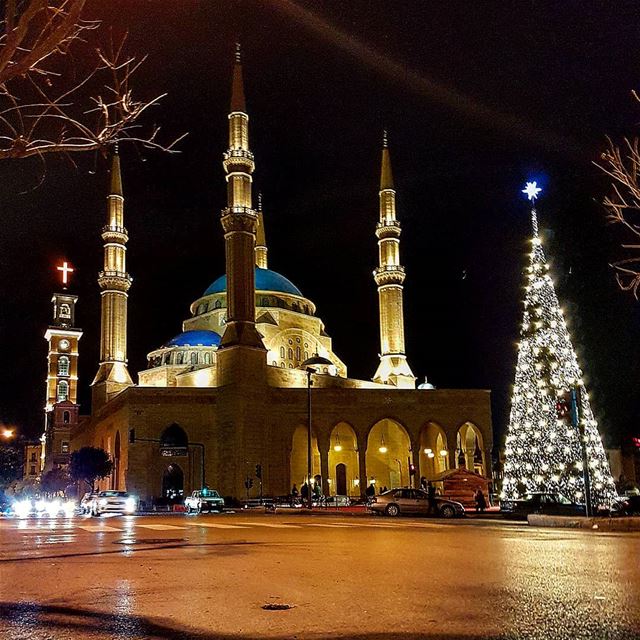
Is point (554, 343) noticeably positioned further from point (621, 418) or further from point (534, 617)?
point (621, 418)

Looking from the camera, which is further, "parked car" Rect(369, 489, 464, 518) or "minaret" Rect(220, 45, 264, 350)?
"minaret" Rect(220, 45, 264, 350)

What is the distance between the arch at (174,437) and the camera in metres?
51.2

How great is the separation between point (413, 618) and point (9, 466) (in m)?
66.7

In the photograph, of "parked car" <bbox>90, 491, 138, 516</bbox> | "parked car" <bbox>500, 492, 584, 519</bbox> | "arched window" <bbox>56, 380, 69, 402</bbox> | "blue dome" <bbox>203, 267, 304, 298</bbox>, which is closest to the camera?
"parked car" <bbox>500, 492, 584, 519</bbox>

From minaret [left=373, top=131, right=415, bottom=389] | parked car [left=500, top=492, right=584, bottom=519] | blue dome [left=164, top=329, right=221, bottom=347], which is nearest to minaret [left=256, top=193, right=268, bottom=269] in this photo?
blue dome [left=164, top=329, right=221, bottom=347]

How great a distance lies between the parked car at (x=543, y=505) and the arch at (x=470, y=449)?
26168 millimetres

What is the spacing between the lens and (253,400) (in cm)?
5022

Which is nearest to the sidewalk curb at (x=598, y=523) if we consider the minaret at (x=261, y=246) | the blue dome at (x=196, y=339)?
the blue dome at (x=196, y=339)

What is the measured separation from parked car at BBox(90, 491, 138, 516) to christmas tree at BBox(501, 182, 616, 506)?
16.0 meters

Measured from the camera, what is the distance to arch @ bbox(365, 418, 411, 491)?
58562 mm

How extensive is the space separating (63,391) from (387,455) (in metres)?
44.1

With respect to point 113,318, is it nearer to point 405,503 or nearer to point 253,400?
point 253,400

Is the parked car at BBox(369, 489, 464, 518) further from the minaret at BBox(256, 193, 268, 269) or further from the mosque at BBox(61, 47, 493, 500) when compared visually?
the minaret at BBox(256, 193, 268, 269)

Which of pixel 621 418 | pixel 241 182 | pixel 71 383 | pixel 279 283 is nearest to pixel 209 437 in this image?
pixel 241 182
